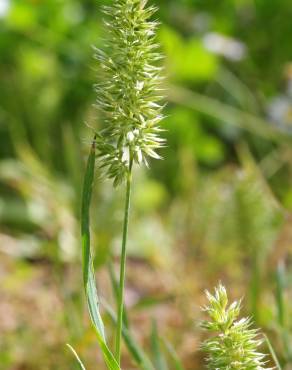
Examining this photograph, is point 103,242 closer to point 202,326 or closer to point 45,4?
point 202,326

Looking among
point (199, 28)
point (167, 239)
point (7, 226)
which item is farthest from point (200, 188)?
point (199, 28)

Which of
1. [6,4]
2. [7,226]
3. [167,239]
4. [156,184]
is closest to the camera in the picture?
[167,239]

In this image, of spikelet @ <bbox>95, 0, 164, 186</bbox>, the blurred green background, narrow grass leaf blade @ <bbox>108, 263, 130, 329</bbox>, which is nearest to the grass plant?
spikelet @ <bbox>95, 0, 164, 186</bbox>

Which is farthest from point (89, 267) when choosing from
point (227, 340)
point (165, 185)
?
point (165, 185)

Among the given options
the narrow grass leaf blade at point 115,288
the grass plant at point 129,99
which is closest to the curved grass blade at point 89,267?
the grass plant at point 129,99

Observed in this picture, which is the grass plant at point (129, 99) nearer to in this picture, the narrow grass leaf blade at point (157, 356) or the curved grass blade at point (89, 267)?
the curved grass blade at point (89, 267)

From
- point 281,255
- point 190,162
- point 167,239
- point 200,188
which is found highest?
point 190,162
